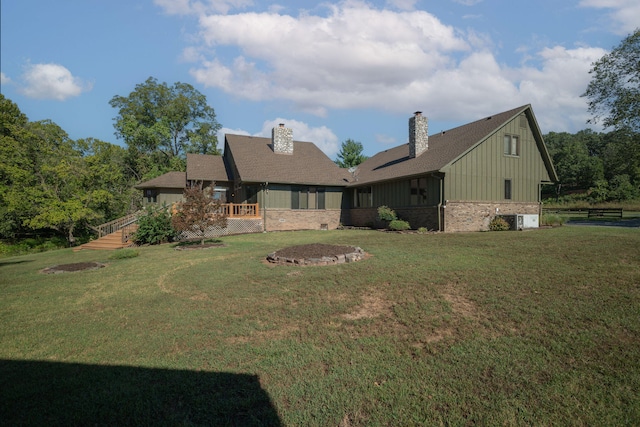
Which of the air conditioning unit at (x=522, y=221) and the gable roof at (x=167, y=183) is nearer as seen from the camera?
the air conditioning unit at (x=522, y=221)

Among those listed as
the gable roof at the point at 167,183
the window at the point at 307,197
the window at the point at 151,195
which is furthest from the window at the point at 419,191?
the window at the point at 151,195

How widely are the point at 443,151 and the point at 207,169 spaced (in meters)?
16.8

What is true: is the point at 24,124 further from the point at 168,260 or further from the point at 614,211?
the point at 614,211

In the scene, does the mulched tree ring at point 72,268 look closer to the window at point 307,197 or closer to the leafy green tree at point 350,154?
the window at point 307,197

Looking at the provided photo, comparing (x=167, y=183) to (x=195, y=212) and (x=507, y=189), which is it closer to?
(x=195, y=212)

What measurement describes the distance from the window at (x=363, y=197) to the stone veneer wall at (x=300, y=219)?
5.14ft

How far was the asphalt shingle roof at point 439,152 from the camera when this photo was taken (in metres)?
19.4

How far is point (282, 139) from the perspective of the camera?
1082 inches

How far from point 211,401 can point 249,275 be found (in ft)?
17.1

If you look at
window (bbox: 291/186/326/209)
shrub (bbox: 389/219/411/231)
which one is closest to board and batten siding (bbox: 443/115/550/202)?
shrub (bbox: 389/219/411/231)

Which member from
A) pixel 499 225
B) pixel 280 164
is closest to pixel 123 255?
pixel 280 164

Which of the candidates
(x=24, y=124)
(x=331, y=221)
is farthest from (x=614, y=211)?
(x=24, y=124)

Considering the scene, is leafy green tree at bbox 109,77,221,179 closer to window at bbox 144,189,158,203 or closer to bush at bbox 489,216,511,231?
window at bbox 144,189,158,203

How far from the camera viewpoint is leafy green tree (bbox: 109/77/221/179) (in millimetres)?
40156
